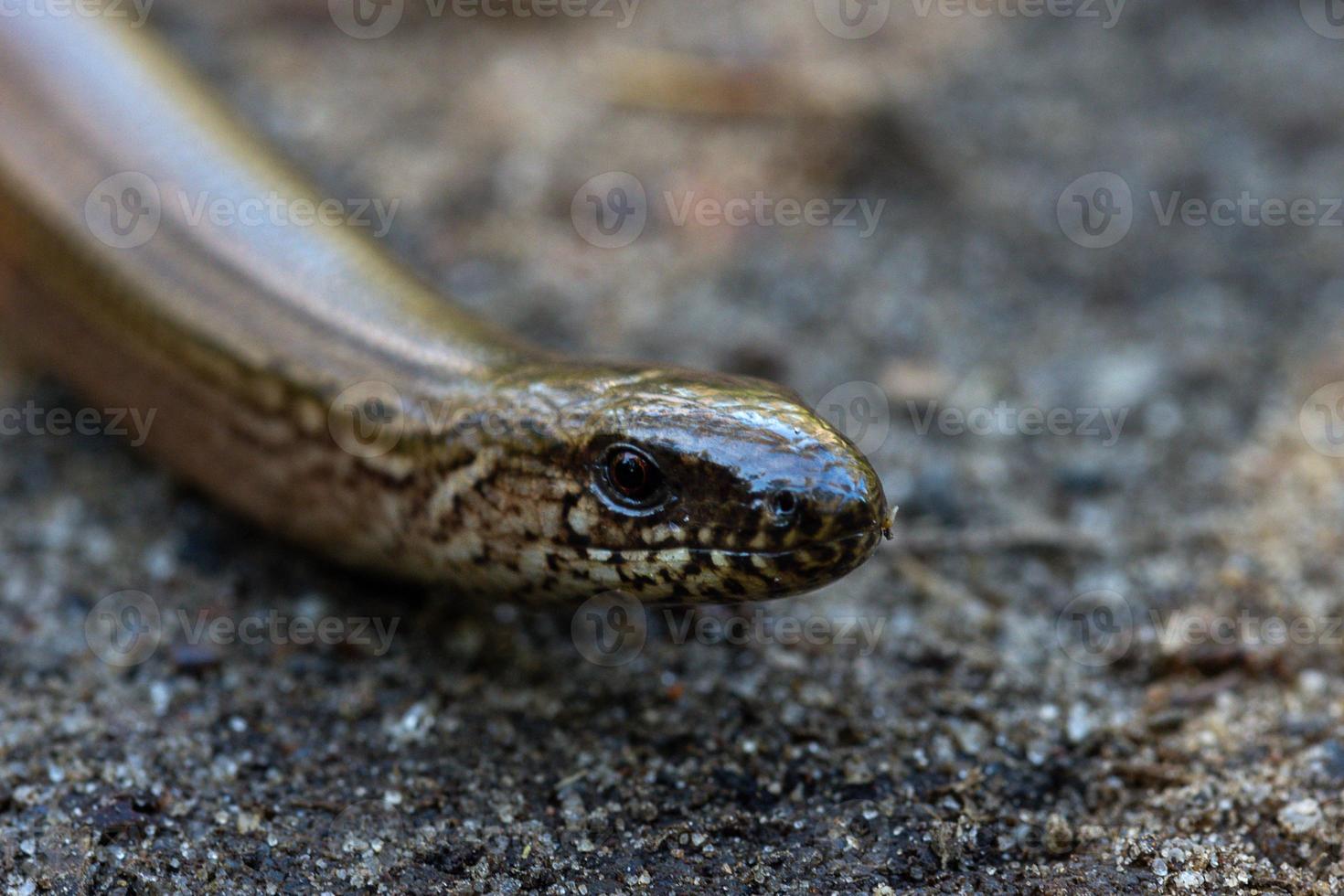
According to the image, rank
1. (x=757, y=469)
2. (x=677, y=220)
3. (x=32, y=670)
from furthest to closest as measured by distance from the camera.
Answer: (x=677, y=220) → (x=32, y=670) → (x=757, y=469)

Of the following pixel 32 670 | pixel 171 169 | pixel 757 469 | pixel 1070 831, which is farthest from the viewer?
pixel 171 169

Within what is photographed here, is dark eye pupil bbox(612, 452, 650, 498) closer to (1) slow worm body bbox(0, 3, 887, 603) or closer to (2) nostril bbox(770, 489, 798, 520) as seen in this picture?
(1) slow worm body bbox(0, 3, 887, 603)

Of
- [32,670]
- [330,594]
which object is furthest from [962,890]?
[32,670]

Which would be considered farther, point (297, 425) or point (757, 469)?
point (297, 425)

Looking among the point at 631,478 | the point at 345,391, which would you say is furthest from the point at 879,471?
the point at 345,391

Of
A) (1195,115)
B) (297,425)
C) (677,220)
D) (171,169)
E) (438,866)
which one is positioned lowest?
(438,866)

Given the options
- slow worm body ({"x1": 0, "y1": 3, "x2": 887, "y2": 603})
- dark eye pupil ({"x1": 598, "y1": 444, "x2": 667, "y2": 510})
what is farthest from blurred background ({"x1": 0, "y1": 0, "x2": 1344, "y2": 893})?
dark eye pupil ({"x1": 598, "y1": 444, "x2": 667, "y2": 510})

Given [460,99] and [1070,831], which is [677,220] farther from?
[1070,831]
